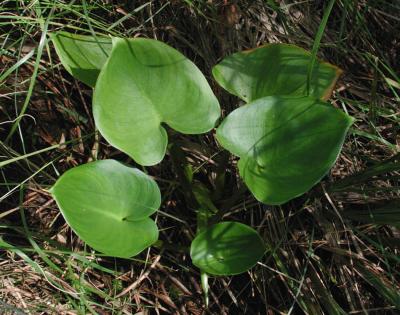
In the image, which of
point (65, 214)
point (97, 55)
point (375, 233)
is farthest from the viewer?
point (375, 233)

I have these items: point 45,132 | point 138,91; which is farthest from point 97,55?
point 45,132

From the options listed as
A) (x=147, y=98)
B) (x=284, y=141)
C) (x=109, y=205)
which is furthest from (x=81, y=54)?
(x=284, y=141)

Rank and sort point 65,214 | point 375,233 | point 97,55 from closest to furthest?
point 65,214, point 97,55, point 375,233

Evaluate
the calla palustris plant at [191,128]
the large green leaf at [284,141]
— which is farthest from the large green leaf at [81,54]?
the large green leaf at [284,141]

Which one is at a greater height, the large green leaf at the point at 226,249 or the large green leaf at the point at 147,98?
the large green leaf at the point at 147,98

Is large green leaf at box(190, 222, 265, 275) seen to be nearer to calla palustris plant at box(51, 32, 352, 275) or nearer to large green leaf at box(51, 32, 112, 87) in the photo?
calla palustris plant at box(51, 32, 352, 275)

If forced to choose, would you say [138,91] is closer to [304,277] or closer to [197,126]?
[197,126]

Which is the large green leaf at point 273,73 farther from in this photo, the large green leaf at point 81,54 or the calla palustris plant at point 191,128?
the large green leaf at point 81,54

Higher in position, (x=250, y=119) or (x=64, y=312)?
(x=250, y=119)
